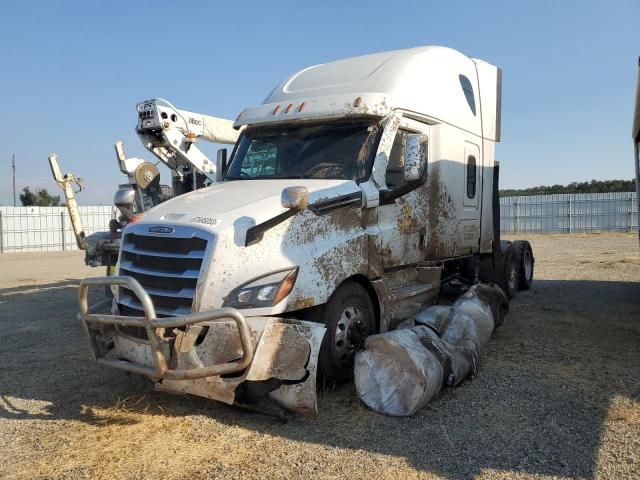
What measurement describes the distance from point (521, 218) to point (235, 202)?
2975 cm

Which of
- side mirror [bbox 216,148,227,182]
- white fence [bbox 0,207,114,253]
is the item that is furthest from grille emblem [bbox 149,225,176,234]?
white fence [bbox 0,207,114,253]

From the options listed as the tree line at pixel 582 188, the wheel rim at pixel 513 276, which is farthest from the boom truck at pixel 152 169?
the tree line at pixel 582 188

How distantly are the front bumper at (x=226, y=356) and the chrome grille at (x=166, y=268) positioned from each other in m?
0.32

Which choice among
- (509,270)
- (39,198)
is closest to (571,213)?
(509,270)

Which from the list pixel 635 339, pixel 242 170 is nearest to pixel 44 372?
pixel 242 170

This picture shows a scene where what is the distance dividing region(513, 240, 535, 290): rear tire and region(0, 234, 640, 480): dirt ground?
3.66 metres

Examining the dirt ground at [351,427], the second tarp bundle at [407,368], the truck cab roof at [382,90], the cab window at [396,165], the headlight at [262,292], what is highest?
the truck cab roof at [382,90]

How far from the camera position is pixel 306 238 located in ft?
15.4

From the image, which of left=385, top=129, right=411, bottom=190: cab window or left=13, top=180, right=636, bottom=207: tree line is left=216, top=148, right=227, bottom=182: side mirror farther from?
left=13, top=180, right=636, bottom=207: tree line

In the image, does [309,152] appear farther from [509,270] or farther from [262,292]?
[509,270]

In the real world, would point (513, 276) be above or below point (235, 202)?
below

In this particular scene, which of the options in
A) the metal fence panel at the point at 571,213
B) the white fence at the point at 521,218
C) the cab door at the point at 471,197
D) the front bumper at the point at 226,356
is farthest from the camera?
the metal fence panel at the point at 571,213

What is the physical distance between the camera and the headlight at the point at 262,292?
4273 millimetres

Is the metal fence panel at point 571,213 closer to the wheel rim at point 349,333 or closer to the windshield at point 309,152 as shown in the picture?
the windshield at point 309,152
